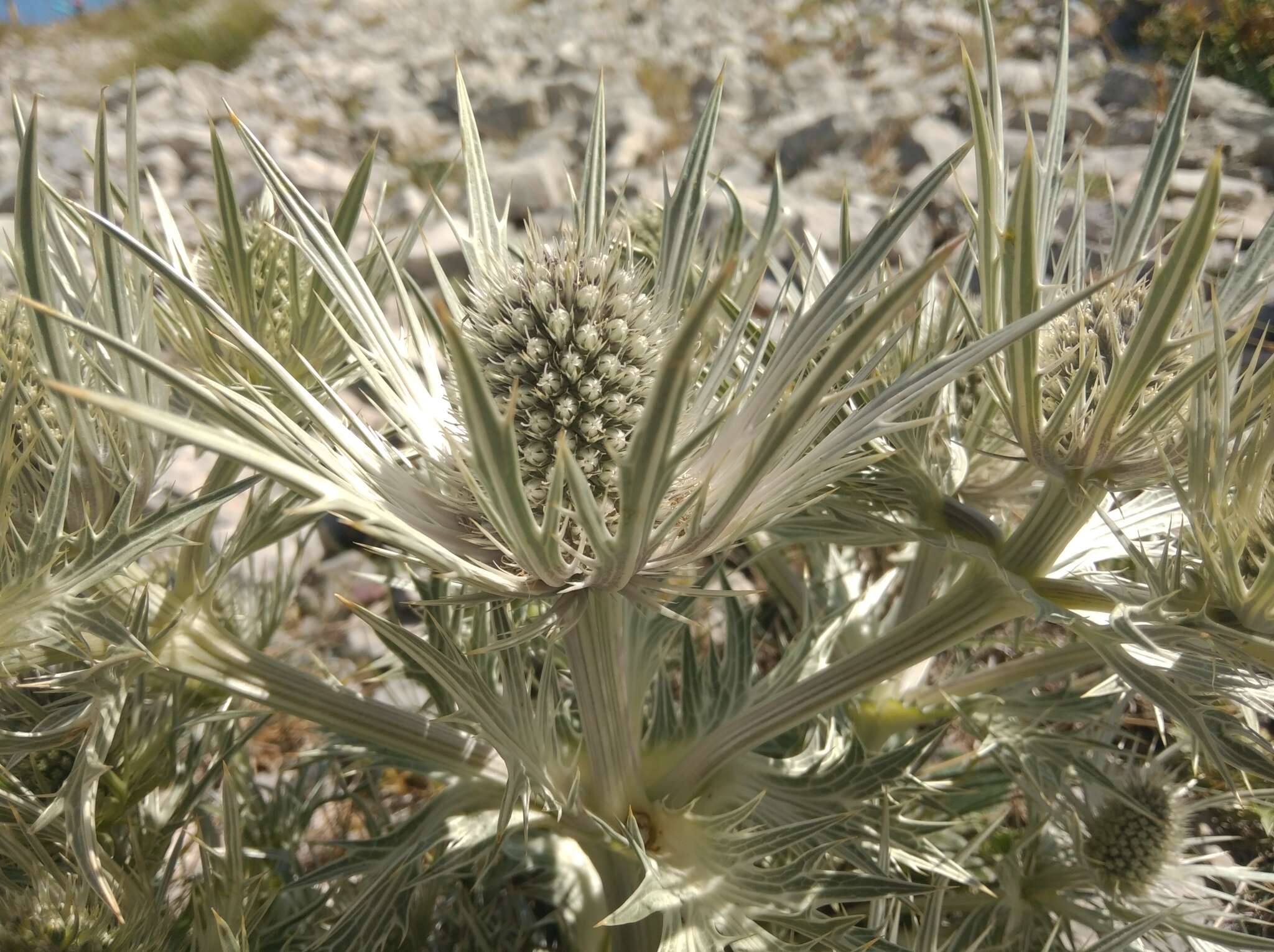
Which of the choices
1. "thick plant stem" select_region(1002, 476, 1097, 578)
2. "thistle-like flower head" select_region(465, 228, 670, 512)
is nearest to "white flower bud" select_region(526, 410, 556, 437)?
"thistle-like flower head" select_region(465, 228, 670, 512)

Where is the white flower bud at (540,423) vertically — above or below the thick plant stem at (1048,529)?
above

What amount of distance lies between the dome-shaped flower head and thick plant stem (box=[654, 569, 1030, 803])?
167 millimetres

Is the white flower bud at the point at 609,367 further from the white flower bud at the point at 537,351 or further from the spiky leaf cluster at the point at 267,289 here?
the spiky leaf cluster at the point at 267,289

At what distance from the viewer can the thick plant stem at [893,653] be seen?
0.76m

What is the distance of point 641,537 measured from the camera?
515mm

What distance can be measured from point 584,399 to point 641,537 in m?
0.25

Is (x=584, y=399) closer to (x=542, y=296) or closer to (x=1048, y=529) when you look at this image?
(x=542, y=296)

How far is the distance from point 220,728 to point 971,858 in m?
1.10

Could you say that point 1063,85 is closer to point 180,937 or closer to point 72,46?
point 180,937

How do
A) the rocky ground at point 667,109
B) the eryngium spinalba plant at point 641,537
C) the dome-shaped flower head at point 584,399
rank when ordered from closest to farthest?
the dome-shaped flower head at point 584,399 < the eryngium spinalba plant at point 641,537 < the rocky ground at point 667,109

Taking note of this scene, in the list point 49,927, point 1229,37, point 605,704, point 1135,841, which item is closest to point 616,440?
point 605,704

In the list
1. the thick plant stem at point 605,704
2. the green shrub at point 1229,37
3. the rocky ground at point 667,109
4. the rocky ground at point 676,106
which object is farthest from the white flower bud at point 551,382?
the green shrub at point 1229,37

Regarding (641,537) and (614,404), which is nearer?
(641,537)

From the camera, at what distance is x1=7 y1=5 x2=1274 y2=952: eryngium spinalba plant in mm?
562
